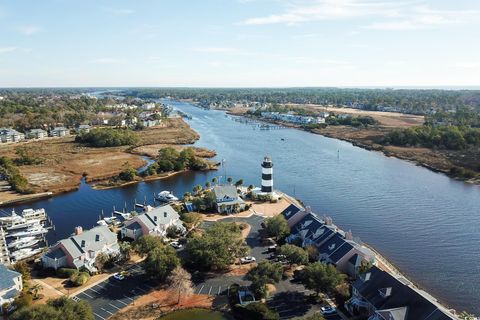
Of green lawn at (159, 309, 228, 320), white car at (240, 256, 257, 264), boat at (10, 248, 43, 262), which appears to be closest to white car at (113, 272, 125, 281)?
green lawn at (159, 309, 228, 320)

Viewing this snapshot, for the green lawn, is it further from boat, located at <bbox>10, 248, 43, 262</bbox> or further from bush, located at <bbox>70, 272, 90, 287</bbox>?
boat, located at <bbox>10, 248, 43, 262</bbox>

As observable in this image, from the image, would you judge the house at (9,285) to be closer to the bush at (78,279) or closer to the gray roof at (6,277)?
the gray roof at (6,277)

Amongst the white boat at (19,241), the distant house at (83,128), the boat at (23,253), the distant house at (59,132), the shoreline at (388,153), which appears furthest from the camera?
the distant house at (83,128)

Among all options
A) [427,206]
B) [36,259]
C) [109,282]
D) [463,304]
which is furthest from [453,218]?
[36,259]

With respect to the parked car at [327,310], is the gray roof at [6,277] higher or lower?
higher

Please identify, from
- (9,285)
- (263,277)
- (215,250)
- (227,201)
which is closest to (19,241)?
(9,285)

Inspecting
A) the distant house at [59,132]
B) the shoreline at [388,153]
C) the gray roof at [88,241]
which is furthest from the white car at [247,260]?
the distant house at [59,132]
